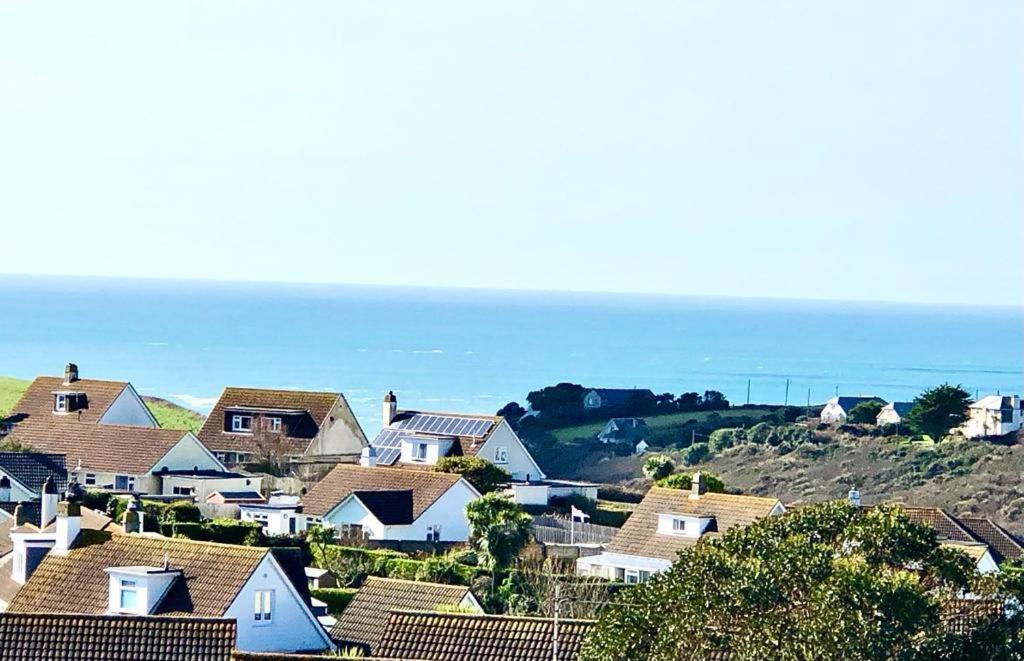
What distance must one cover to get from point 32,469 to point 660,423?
213 feet

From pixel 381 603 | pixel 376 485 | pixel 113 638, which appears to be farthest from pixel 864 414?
pixel 113 638

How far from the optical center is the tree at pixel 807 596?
2280 cm

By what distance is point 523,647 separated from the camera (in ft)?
98.2

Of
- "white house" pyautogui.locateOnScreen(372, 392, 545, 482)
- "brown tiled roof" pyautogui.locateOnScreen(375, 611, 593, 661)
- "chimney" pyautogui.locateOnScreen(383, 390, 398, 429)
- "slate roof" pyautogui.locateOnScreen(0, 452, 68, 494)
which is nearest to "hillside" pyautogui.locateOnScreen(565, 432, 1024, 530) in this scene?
"chimney" pyautogui.locateOnScreen(383, 390, 398, 429)

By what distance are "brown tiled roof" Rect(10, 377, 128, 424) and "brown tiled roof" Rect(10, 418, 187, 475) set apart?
1.73m

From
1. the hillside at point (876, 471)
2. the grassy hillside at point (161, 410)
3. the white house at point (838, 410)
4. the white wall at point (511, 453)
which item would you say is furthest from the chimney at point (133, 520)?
the white house at point (838, 410)

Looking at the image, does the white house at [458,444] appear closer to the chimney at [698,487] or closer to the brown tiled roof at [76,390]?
the brown tiled roof at [76,390]

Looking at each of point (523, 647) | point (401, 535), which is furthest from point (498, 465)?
point (523, 647)

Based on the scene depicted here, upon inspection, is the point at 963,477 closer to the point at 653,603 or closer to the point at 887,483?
the point at 887,483

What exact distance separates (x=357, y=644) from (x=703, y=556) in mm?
12094

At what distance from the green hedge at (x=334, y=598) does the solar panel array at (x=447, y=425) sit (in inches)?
1065

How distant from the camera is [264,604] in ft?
111

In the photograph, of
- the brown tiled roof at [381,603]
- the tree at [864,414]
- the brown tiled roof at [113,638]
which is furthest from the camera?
the tree at [864,414]

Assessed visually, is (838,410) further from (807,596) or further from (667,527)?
(807,596)
